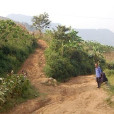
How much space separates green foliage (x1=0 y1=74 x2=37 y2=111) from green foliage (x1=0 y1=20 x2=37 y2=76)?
290cm

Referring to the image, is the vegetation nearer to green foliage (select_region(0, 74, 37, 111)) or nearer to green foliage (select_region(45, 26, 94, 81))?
green foliage (select_region(45, 26, 94, 81))

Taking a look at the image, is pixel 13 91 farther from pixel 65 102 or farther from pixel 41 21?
pixel 41 21

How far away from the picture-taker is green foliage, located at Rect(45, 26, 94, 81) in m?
15.3

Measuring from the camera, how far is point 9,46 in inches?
612

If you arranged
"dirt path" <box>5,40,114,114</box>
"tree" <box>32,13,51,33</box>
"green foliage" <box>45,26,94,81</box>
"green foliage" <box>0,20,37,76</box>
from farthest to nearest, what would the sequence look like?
"tree" <box>32,13,51,33</box>
"green foliage" <box>45,26,94,81</box>
"green foliage" <box>0,20,37,76</box>
"dirt path" <box>5,40,114,114</box>

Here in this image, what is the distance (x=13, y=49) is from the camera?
51.4ft

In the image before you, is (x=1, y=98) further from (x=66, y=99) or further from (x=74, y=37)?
(x=74, y=37)

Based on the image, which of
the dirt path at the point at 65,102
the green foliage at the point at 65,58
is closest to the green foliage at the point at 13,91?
the dirt path at the point at 65,102

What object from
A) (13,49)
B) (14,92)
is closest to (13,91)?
(14,92)

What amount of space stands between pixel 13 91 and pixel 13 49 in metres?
7.01

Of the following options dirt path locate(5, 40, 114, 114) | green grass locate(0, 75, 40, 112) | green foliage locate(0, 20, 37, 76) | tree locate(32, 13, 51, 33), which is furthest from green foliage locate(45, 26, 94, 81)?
tree locate(32, 13, 51, 33)

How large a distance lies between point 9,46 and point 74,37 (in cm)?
824

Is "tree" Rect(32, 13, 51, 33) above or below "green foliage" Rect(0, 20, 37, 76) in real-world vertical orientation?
above

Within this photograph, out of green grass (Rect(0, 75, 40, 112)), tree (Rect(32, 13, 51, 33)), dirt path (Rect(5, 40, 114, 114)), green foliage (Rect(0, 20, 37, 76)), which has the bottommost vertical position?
dirt path (Rect(5, 40, 114, 114))
